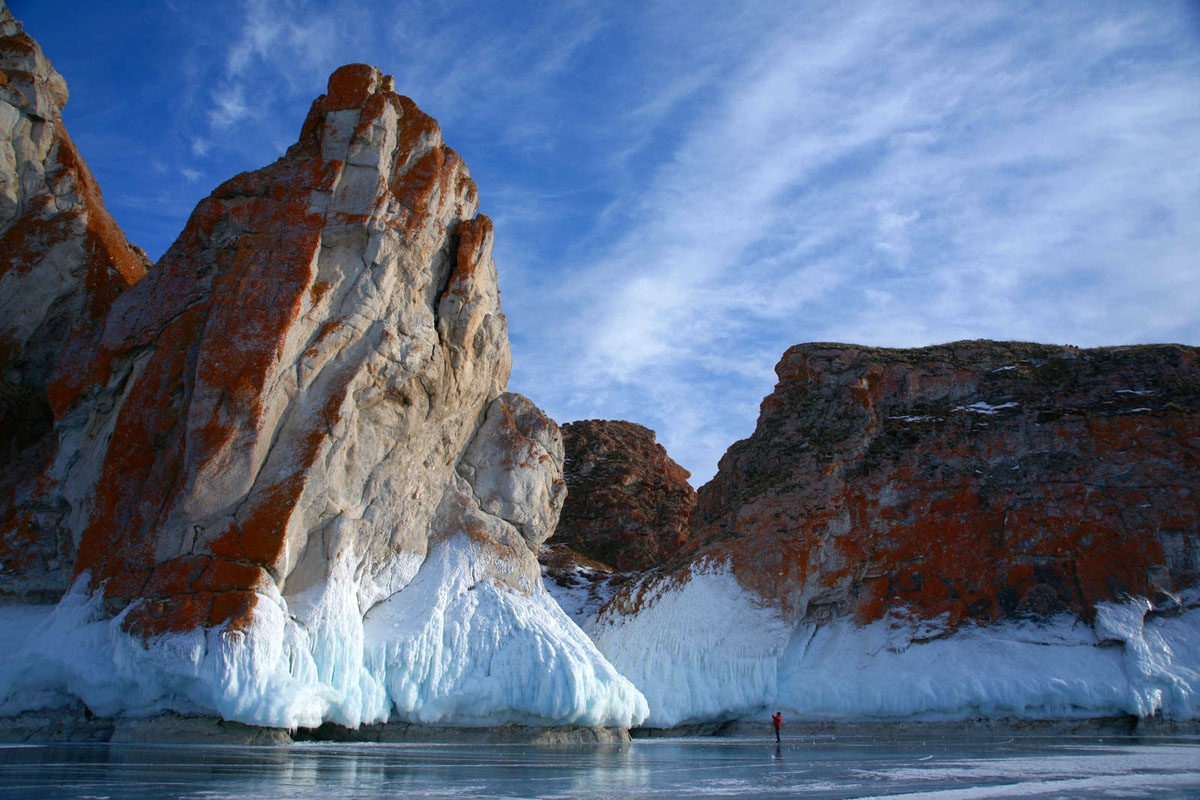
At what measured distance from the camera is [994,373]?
143 ft

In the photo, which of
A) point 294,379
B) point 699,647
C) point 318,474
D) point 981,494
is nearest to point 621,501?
point 699,647

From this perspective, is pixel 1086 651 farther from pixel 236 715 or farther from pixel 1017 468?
pixel 236 715

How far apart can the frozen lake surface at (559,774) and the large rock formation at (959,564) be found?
15.9m

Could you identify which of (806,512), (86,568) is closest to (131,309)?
(86,568)

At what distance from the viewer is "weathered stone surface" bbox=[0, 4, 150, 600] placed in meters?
28.9

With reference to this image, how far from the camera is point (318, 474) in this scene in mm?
23938

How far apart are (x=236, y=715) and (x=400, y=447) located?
31.4 feet

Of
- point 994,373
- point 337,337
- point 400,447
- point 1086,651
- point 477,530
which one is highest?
point 994,373

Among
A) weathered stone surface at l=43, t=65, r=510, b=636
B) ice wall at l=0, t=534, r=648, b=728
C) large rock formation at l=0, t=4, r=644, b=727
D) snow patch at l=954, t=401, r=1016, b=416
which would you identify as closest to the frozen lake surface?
ice wall at l=0, t=534, r=648, b=728

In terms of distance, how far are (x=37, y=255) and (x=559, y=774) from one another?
26.2 metres

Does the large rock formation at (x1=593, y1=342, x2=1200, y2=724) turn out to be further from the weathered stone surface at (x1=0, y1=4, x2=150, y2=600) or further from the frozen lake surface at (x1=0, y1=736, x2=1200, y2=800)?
the weathered stone surface at (x1=0, y1=4, x2=150, y2=600)

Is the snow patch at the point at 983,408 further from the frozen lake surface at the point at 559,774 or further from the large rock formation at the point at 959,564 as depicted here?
the frozen lake surface at the point at 559,774

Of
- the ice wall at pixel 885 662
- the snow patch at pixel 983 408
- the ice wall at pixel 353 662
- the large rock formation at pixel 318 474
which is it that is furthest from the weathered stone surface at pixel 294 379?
the snow patch at pixel 983 408

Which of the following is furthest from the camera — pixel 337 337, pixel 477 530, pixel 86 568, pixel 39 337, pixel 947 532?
pixel 947 532
